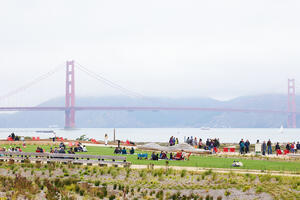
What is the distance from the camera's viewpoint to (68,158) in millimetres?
33281

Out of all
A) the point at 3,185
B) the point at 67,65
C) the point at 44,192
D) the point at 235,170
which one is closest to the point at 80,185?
the point at 44,192

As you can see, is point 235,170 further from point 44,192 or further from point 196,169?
point 44,192

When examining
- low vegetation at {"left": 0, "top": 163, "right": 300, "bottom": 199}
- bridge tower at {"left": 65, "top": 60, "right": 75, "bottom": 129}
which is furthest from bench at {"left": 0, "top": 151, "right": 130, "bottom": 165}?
bridge tower at {"left": 65, "top": 60, "right": 75, "bottom": 129}

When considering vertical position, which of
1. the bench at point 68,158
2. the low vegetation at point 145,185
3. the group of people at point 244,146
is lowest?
the low vegetation at point 145,185

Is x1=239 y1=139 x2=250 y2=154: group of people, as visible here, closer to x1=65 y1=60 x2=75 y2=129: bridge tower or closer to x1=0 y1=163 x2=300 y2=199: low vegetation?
x1=0 y1=163 x2=300 y2=199: low vegetation

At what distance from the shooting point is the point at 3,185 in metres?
26.1

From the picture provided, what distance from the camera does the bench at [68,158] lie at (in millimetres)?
30469

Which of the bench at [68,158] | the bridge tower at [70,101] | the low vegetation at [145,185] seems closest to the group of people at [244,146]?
the bench at [68,158]

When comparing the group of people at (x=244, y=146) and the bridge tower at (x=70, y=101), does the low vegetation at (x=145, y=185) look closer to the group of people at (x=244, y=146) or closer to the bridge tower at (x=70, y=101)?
the group of people at (x=244, y=146)

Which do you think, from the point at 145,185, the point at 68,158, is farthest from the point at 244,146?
the point at 145,185

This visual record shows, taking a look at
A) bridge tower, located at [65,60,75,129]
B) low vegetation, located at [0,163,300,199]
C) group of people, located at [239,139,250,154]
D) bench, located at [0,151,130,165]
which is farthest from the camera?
bridge tower, located at [65,60,75,129]

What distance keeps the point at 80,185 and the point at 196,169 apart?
21.4 feet

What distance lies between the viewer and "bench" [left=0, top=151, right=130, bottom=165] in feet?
100.0

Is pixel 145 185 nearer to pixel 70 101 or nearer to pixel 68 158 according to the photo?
pixel 68 158
